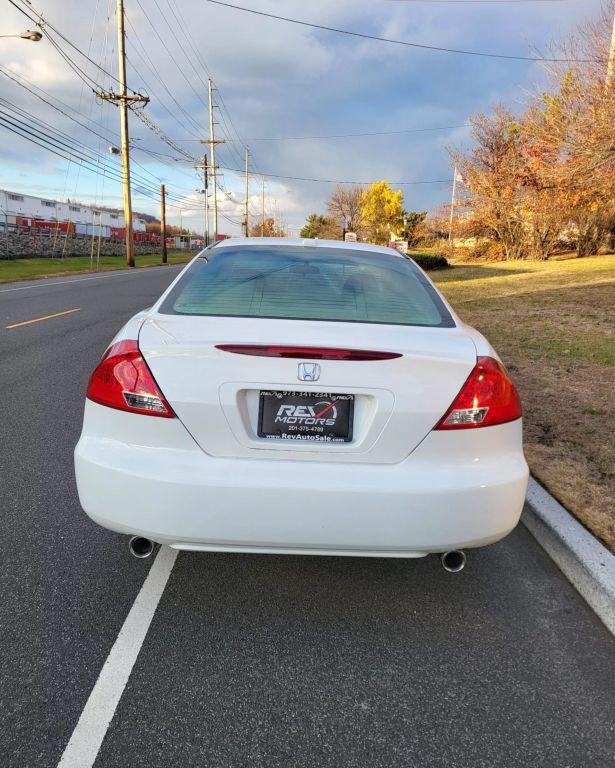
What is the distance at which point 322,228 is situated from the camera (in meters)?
87.9

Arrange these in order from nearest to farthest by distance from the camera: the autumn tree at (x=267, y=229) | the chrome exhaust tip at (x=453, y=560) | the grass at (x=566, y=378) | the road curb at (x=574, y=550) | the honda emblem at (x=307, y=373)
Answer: the honda emblem at (x=307, y=373) → the chrome exhaust tip at (x=453, y=560) → the road curb at (x=574, y=550) → the grass at (x=566, y=378) → the autumn tree at (x=267, y=229)

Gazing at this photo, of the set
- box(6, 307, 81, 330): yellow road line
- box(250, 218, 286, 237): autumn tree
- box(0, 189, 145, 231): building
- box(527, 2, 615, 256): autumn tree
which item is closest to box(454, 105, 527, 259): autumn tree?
box(527, 2, 615, 256): autumn tree

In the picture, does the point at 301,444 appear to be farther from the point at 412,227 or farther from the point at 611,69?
the point at 412,227

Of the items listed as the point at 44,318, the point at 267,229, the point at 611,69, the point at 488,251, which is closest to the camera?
the point at 44,318

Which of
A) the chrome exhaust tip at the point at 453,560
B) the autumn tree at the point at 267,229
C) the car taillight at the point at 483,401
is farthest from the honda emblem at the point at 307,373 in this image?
the autumn tree at the point at 267,229

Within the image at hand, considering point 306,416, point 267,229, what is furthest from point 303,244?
point 267,229

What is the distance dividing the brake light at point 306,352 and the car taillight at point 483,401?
0.34 m

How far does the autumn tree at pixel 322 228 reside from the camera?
80.8 metres

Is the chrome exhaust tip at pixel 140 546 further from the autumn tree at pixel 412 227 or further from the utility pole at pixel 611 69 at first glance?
the autumn tree at pixel 412 227

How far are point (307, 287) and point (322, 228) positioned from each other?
8785 cm

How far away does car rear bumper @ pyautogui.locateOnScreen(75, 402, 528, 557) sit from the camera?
90.9 inches

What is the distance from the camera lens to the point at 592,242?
99.2ft

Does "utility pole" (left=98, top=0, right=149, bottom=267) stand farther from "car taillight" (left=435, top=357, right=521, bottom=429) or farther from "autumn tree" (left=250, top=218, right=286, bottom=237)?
"autumn tree" (left=250, top=218, right=286, bottom=237)

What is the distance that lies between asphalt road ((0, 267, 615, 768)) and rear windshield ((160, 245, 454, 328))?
134 centimetres
